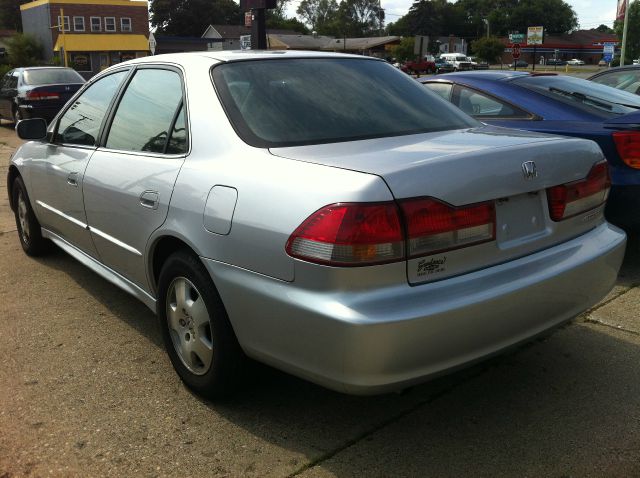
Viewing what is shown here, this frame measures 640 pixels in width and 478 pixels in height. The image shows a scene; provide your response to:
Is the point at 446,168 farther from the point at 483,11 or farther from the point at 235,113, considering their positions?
the point at 483,11

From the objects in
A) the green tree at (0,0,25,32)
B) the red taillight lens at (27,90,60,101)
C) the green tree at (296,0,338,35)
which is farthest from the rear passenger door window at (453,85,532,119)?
the green tree at (296,0,338,35)

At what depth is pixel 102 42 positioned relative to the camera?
56031 mm

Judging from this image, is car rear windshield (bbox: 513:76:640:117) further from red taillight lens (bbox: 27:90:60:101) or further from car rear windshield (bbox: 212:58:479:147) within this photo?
red taillight lens (bbox: 27:90:60:101)

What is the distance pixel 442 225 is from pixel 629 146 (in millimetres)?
2783

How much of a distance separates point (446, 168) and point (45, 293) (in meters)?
3.28

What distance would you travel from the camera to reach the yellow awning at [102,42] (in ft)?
175

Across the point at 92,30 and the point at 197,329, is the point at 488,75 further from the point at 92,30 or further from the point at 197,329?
the point at 92,30

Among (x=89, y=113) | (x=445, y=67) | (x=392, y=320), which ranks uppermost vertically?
(x=445, y=67)

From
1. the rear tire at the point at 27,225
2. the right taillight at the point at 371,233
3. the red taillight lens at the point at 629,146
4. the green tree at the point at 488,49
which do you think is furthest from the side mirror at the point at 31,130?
the green tree at the point at 488,49

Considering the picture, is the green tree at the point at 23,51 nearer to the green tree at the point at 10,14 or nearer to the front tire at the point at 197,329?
the green tree at the point at 10,14

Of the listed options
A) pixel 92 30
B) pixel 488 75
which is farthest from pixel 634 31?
pixel 488 75

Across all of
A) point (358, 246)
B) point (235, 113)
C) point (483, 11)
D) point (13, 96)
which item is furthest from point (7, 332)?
point (483, 11)

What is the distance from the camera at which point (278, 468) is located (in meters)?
2.55

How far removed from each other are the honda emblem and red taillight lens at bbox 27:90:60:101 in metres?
14.8
